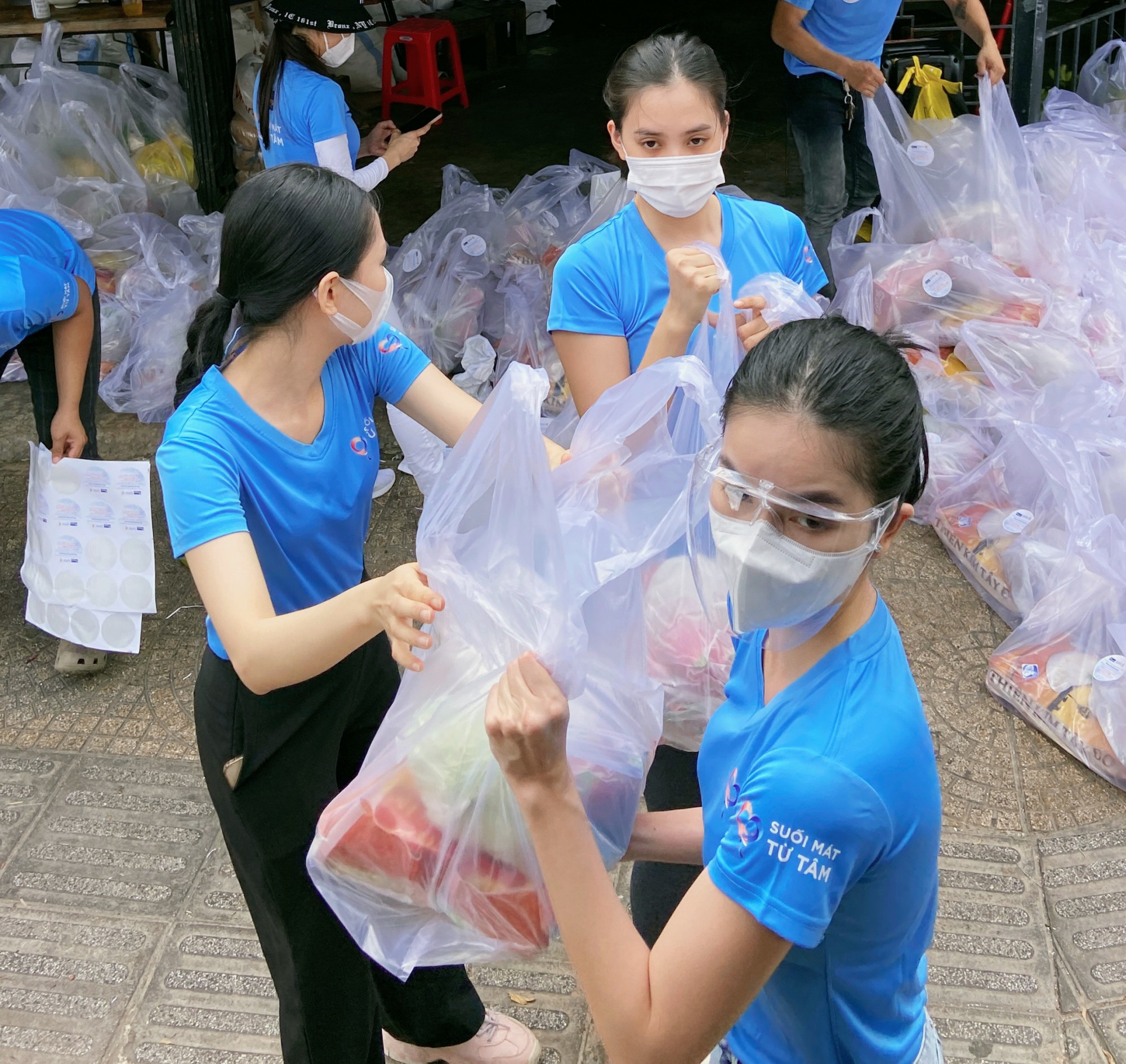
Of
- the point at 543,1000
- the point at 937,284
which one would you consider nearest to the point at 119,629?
the point at 543,1000

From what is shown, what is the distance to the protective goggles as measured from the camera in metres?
1.13

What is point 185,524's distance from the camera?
1583 mm

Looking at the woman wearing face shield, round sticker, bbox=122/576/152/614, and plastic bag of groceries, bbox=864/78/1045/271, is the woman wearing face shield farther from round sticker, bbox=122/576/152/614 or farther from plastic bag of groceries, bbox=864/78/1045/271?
plastic bag of groceries, bbox=864/78/1045/271

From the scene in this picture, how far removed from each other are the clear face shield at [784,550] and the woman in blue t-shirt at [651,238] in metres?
0.89

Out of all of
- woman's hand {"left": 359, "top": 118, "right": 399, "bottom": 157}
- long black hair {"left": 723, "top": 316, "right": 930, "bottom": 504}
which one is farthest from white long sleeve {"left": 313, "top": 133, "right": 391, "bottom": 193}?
long black hair {"left": 723, "top": 316, "right": 930, "bottom": 504}

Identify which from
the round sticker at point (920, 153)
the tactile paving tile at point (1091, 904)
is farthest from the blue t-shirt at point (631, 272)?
the round sticker at point (920, 153)

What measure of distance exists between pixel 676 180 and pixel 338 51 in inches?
79.3

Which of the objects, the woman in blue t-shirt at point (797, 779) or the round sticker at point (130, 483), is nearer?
the woman in blue t-shirt at point (797, 779)

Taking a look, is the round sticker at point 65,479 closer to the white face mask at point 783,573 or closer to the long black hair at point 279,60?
the long black hair at point 279,60

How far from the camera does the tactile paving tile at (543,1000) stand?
7.43 ft

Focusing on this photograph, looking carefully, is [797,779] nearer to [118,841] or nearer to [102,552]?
[118,841]

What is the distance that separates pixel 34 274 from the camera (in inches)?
115

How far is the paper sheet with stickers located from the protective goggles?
2177mm

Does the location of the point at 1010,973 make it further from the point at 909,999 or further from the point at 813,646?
the point at 813,646
